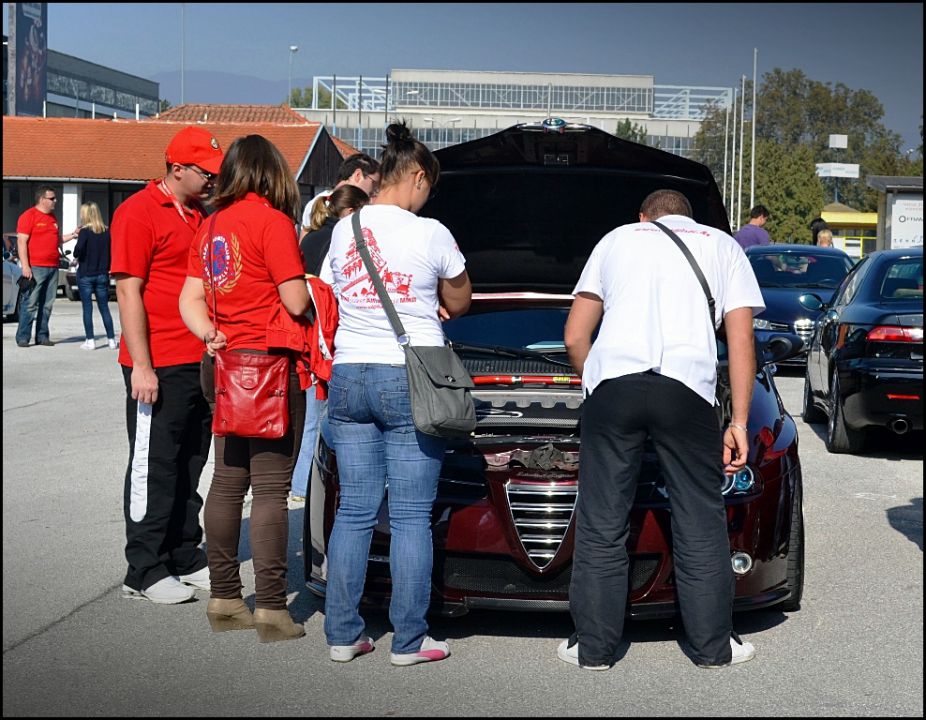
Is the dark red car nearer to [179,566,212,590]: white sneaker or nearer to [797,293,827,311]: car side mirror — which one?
[179,566,212,590]: white sneaker

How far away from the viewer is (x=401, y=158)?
4.68 meters

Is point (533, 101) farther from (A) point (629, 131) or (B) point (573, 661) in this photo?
(B) point (573, 661)

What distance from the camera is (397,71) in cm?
13400

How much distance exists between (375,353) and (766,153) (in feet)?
249

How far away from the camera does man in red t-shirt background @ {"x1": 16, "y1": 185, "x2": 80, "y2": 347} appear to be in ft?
56.3

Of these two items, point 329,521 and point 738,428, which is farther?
point 329,521

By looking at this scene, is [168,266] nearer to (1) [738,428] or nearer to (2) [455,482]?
(2) [455,482]

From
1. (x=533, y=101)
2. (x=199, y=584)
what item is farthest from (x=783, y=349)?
(x=533, y=101)

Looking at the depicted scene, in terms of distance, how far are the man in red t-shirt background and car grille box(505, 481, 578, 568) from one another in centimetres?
1345

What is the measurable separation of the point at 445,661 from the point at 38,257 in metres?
14.0

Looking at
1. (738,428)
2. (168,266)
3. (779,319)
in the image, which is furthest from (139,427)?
(779,319)

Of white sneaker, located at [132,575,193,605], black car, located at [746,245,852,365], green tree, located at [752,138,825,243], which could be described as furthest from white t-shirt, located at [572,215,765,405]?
green tree, located at [752,138,825,243]

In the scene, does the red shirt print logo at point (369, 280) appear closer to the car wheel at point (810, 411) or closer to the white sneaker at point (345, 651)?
the white sneaker at point (345, 651)

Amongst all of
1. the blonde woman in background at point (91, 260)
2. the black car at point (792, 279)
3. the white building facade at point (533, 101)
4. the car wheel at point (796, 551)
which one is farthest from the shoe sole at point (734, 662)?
the white building facade at point (533, 101)
